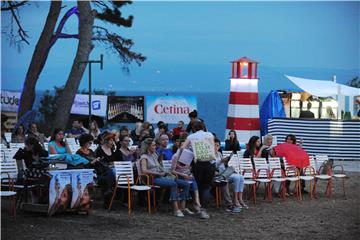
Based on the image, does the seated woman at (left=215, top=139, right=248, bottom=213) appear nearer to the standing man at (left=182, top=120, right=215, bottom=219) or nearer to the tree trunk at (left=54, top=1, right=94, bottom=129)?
the standing man at (left=182, top=120, right=215, bottom=219)

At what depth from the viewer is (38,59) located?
71.0 feet

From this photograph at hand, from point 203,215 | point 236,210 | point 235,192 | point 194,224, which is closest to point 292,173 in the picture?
point 235,192

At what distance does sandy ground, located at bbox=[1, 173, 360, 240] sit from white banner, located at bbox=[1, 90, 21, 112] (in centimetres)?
1014

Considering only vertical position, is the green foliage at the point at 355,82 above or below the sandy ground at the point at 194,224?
above

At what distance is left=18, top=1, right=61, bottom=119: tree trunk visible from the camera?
2120 centimetres

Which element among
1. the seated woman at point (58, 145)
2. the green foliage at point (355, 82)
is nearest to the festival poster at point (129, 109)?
the seated woman at point (58, 145)

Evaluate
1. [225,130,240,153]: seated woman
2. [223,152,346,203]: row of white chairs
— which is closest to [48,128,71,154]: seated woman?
[223,152,346,203]: row of white chairs

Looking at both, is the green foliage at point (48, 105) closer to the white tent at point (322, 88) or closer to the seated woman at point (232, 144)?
the white tent at point (322, 88)

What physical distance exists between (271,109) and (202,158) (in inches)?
434

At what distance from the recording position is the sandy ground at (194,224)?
29.0 ft

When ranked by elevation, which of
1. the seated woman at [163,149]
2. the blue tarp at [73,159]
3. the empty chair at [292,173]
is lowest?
the empty chair at [292,173]

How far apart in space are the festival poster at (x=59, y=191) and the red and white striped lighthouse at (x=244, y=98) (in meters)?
9.97

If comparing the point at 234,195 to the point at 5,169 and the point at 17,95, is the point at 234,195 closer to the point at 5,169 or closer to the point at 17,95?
the point at 5,169

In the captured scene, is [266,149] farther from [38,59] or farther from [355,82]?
[355,82]
